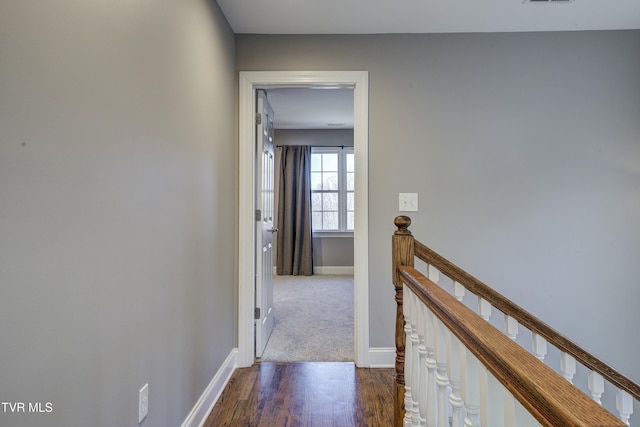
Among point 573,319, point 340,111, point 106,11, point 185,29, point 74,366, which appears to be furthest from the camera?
point 340,111

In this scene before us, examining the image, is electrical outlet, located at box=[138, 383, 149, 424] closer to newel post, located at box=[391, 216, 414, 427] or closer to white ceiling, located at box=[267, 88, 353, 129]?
newel post, located at box=[391, 216, 414, 427]

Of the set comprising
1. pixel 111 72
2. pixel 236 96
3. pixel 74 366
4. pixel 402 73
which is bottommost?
pixel 74 366

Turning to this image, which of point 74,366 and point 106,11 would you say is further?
point 106,11

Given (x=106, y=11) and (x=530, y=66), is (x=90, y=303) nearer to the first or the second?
(x=106, y=11)

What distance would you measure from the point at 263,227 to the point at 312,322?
1.26 metres

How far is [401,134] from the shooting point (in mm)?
2332

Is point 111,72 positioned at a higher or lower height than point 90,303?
higher

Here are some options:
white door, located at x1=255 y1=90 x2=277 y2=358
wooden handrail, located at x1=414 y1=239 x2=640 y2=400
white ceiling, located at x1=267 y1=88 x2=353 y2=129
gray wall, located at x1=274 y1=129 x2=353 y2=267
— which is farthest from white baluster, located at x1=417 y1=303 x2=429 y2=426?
→ gray wall, located at x1=274 y1=129 x2=353 y2=267

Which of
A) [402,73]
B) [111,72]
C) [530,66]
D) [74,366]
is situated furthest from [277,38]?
[74,366]

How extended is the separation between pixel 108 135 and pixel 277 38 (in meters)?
1.77

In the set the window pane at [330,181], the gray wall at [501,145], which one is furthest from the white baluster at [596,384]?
the window pane at [330,181]

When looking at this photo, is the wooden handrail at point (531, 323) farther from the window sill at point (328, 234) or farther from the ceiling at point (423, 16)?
the window sill at point (328, 234)

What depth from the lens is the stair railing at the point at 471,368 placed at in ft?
1.59

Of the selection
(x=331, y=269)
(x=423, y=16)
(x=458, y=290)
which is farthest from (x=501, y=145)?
(x=331, y=269)
